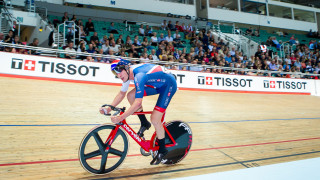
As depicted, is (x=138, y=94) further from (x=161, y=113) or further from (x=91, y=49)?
(x=91, y=49)

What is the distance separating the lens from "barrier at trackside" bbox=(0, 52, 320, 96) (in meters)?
6.60

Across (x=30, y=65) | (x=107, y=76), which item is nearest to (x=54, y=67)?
(x=30, y=65)

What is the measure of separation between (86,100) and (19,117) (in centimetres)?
174

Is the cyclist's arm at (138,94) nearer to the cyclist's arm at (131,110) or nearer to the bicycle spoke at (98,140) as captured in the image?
the cyclist's arm at (131,110)

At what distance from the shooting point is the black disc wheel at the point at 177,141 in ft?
7.95

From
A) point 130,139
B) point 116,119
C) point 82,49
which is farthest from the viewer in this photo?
point 82,49

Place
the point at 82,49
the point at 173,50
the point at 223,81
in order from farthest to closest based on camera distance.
Result: the point at 173,50 → the point at 223,81 → the point at 82,49

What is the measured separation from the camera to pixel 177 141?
248cm

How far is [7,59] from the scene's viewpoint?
643 cm

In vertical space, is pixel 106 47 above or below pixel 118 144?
above

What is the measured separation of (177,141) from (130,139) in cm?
102

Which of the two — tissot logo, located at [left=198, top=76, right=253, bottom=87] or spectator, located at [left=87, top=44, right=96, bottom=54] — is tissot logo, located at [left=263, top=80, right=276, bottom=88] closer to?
tissot logo, located at [left=198, top=76, right=253, bottom=87]

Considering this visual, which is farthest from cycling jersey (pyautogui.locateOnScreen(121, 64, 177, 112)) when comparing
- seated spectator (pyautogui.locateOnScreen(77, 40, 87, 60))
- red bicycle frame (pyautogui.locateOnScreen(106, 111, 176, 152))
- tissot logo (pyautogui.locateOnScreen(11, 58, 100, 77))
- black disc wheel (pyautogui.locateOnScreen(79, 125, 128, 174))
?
seated spectator (pyautogui.locateOnScreen(77, 40, 87, 60))

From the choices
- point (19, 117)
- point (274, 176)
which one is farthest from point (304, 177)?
point (19, 117)
